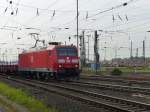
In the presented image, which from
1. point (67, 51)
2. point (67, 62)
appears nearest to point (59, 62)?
point (67, 62)

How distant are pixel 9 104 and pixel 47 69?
20.7 m

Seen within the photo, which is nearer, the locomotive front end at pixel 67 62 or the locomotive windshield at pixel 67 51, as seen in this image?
the locomotive front end at pixel 67 62

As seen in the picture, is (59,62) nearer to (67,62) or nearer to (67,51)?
(67,62)

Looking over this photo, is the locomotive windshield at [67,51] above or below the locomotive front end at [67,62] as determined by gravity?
above

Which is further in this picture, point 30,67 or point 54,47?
point 30,67

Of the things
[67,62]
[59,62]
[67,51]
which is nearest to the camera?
[59,62]

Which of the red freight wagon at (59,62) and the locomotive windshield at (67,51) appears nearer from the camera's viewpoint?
the red freight wagon at (59,62)

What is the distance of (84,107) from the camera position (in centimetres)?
1594

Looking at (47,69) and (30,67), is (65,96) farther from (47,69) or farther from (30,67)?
(30,67)

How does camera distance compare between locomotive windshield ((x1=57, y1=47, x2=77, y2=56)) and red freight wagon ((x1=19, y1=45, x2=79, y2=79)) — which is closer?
red freight wagon ((x1=19, y1=45, x2=79, y2=79))

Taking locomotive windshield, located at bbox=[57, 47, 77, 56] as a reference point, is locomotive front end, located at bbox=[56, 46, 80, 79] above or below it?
below

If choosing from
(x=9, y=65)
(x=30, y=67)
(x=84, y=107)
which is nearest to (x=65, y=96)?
(x=84, y=107)

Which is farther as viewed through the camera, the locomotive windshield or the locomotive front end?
the locomotive windshield

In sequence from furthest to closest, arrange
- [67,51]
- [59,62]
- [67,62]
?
[67,51] → [67,62] → [59,62]
